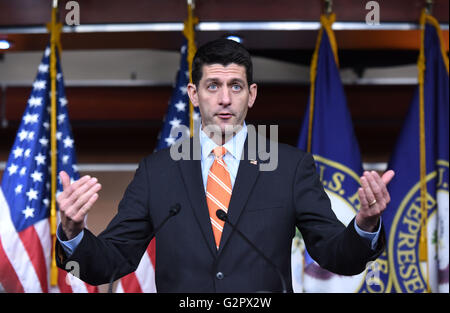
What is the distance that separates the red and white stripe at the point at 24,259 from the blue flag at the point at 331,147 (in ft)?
4.18

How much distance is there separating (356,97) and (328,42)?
62 centimetres

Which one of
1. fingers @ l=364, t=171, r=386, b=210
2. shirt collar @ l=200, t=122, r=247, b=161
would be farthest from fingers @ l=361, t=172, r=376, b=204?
shirt collar @ l=200, t=122, r=247, b=161

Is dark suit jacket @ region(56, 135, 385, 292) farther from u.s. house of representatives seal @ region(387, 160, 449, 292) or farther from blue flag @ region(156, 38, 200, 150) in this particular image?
u.s. house of representatives seal @ region(387, 160, 449, 292)

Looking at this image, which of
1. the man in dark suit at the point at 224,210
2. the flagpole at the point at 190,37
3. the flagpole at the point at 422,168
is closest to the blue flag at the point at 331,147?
the flagpole at the point at 422,168

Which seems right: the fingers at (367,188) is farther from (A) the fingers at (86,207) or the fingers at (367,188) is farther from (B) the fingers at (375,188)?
(A) the fingers at (86,207)

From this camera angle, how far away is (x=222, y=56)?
1803mm

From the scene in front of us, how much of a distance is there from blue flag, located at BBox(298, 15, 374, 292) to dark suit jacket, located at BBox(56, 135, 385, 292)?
1.41m

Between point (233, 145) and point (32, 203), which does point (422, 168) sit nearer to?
point (233, 145)

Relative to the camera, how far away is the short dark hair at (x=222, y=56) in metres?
1.80

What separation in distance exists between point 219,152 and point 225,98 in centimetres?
17

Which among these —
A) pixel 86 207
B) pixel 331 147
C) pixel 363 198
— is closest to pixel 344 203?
pixel 331 147

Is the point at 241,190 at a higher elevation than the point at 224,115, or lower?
lower

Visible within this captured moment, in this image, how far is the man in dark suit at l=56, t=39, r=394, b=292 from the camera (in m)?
1.54
